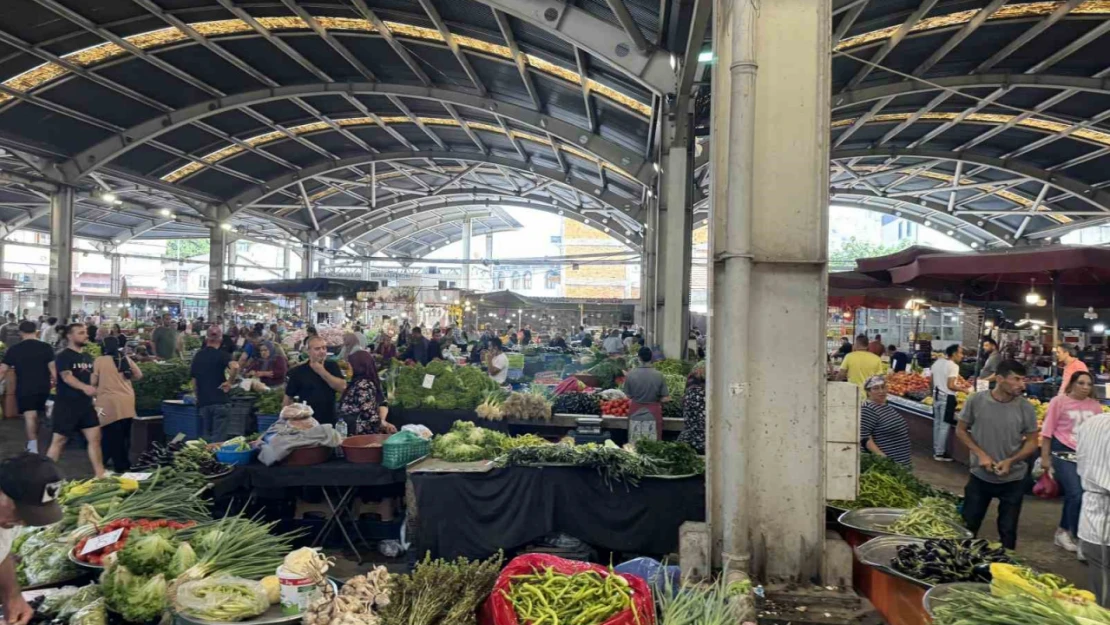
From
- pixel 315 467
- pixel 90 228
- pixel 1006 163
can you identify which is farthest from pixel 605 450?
pixel 90 228

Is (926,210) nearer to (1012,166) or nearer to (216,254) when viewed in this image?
(1012,166)

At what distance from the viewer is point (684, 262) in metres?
12.1

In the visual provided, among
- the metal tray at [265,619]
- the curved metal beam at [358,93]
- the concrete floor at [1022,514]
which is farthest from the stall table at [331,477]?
the curved metal beam at [358,93]

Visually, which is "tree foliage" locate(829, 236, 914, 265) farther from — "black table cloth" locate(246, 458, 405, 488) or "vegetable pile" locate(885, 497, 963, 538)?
"black table cloth" locate(246, 458, 405, 488)

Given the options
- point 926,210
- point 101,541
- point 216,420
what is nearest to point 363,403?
point 216,420

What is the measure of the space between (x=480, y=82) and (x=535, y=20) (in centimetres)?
560

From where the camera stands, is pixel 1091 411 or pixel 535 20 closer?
pixel 1091 411

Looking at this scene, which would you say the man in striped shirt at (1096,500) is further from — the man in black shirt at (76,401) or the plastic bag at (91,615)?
the man in black shirt at (76,401)

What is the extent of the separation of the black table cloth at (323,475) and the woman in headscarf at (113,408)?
9.14 ft

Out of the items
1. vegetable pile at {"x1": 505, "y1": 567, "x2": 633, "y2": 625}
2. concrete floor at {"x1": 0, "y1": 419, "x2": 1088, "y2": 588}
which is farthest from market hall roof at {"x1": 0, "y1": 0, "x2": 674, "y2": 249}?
vegetable pile at {"x1": 505, "y1": 567, "x2": 633, "y2": 625}

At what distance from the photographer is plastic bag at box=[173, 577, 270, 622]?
266cm

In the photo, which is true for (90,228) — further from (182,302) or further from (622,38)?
(622,38)

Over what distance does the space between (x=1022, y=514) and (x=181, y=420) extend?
9.97 metres

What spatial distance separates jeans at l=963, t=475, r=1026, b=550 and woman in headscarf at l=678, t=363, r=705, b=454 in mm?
2064
